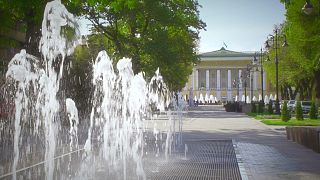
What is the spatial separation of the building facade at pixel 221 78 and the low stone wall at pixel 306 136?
11007 cm

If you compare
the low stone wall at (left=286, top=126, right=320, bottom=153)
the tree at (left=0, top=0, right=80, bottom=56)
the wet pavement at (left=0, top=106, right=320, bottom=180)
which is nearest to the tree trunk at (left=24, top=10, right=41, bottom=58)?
the tree at (left=0, top=0, right=80, bottom=56)

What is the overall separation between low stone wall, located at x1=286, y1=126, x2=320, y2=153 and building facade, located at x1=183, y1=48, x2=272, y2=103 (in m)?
110

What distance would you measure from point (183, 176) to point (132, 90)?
1405cm

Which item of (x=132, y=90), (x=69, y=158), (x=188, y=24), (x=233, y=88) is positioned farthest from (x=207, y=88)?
(x=69, y=158)

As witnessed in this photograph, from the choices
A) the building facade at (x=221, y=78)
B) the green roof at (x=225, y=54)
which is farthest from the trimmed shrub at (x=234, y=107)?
the green roof at (x=225, y=54)

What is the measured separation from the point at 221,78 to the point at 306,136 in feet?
395

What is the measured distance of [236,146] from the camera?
1617 cm

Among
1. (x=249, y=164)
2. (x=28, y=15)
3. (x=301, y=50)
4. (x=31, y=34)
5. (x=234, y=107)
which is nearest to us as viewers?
(x=249, y=164)

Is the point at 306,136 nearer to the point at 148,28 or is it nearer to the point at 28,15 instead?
the point at 28,15

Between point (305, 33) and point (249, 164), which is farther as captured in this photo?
point (305, 33)

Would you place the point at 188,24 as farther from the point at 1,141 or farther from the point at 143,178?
the point at 143,178

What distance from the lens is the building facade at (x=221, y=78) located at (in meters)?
130

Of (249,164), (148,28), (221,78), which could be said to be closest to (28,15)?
(249,164)

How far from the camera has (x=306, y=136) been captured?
15.7 m
